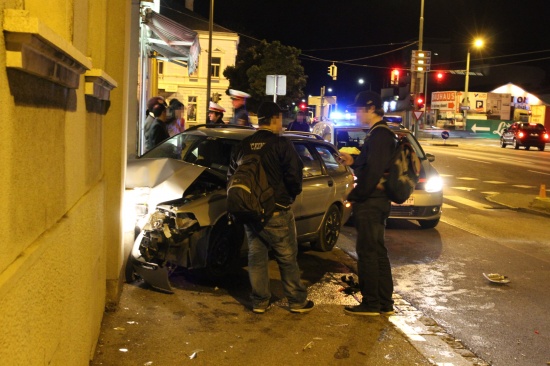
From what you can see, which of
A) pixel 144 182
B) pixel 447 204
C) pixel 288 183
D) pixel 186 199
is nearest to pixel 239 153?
pixel 288 183

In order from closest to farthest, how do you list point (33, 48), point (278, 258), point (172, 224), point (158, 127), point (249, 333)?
point (33, 48) → point (249, 333) → point (278, 258) → point (172, 224) → point (158, 127)

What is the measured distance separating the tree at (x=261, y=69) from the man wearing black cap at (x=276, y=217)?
46.2 m

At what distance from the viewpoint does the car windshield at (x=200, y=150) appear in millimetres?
7984

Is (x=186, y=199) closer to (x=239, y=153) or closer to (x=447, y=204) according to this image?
(x=239, y=153)

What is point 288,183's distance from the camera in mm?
5859

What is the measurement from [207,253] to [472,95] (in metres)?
67.6

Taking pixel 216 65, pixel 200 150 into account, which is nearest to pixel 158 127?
pixel 200 150

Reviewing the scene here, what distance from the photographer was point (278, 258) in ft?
19.6

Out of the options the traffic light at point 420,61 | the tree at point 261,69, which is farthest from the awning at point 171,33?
the tree at point 261,69

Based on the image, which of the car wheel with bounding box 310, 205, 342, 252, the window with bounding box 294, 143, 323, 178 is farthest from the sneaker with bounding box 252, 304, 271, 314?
the window with bounding box 294, 143, 323, 178

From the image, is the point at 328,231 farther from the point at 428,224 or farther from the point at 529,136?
the point at 529,136

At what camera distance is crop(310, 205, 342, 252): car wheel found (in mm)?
8695

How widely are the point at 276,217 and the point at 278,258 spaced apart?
1.30 feet

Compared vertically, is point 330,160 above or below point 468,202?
above
